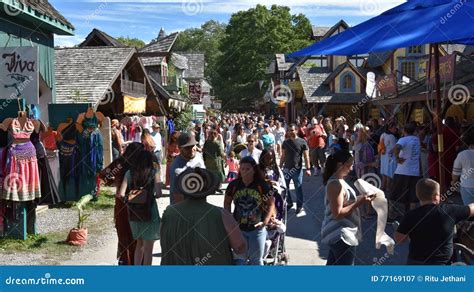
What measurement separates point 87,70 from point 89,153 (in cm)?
620

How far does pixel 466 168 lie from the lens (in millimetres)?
7113

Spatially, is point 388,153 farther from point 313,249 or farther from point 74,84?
point 74,84

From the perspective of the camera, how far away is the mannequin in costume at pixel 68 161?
1205 centimetres

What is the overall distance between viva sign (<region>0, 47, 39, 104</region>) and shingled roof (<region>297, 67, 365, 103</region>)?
32.4 meters

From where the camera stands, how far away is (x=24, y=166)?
8.66m

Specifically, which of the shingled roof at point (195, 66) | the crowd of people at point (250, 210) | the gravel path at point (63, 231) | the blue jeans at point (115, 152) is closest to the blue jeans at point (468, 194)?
the crowd of people at point (250, 210)

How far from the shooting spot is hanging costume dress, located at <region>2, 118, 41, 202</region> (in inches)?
334

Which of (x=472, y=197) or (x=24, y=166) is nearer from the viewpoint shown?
(x=472, y=197)

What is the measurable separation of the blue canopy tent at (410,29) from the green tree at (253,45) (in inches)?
2270

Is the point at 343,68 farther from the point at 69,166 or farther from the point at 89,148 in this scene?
the point at 69,166

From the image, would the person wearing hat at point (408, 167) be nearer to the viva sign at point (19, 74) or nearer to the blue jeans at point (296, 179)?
the blue jeans at point (296, 179)

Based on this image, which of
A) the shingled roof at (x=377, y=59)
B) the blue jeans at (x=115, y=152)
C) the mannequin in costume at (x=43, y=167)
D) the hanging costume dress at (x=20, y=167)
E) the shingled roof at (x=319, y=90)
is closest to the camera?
the hanging costume dress at (x=20, y=167)

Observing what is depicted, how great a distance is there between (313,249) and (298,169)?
309 centimetres

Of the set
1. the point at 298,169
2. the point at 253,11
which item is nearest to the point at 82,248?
the point at 298,169
